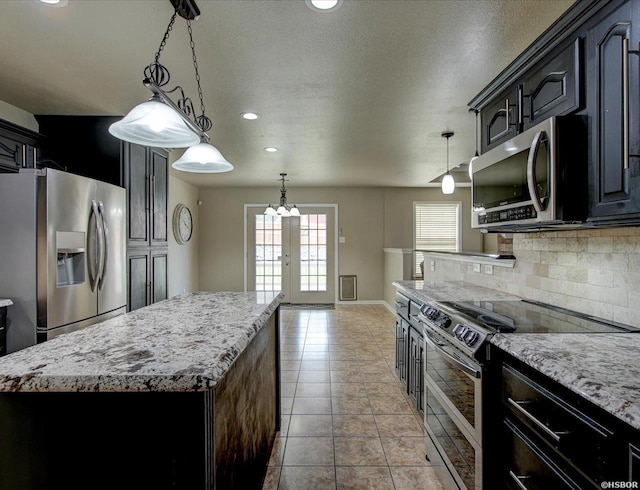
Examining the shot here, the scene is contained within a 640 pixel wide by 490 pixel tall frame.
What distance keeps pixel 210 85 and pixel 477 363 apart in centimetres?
244

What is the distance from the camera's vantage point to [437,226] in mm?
7543

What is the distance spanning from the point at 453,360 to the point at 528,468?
562 millimetres

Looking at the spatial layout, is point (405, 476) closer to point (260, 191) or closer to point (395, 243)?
point (395, 243)

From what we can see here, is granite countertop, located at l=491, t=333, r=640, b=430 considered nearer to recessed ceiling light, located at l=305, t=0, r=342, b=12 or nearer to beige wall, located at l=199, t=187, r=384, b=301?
recessed ceiling light, located at l=305, t=0, r=342, b=12

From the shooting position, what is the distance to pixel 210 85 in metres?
2.55

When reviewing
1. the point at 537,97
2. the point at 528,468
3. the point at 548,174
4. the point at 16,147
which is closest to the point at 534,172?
the point at 548,174

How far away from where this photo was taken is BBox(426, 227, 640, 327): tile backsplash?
163 centimetres

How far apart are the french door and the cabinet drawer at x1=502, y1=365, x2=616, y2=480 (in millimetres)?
6100

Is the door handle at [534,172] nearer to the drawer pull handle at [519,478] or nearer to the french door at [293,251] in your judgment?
the drawer pull handle at [519,478]

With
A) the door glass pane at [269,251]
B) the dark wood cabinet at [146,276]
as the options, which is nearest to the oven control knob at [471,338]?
the dark wood cabinet at [146,276]

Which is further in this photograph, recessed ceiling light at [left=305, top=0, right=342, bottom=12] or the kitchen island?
recessed ceiling light at [left=305, top=0, right=342, bottom=12]

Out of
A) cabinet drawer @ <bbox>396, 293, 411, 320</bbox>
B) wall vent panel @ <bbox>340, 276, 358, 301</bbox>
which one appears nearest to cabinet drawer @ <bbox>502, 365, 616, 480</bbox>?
cabinet drawer @ <bbox>396, 293, 411, 320</bbox>

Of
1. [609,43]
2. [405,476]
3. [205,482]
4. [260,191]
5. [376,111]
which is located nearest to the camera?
[205,482]

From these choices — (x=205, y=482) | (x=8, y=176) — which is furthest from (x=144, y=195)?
(x=205, y=482)
